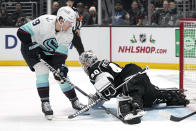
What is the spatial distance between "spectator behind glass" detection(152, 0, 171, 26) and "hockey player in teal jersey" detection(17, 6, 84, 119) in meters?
4.44

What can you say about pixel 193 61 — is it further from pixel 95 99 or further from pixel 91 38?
pixel 91 38

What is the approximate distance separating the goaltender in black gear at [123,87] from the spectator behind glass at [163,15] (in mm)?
4114

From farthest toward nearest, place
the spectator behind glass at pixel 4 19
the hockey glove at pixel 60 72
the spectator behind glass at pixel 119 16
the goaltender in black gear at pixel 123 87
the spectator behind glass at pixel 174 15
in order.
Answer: the spectator behind glass at pixel 4 19 < the spectator behind glass at pixel 119 16 < the spectator behind glass at pixel 174 15 < the hockey glove at pixel 60 72 < the goaltender in black gear at pixel 123 87

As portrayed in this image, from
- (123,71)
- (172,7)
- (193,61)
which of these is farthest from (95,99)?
(172,7)

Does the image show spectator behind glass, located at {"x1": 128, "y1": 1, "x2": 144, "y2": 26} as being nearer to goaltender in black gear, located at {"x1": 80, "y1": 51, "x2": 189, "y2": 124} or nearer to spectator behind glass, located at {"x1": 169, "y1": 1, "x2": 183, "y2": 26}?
spectator behind glass, located at {"x1": 169, "y1": 1, "x2": 183, "y2": 26}

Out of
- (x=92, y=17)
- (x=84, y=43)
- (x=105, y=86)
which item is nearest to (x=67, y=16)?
(x=105, y=86)

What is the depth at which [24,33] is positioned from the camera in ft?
13.1

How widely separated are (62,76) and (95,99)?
0.37 metres

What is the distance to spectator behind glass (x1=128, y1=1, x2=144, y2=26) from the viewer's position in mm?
8633

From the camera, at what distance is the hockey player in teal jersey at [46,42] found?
13.0 ft

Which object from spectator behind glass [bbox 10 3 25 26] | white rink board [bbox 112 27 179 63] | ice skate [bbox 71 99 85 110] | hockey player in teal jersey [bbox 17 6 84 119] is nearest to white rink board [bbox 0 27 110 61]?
white rink board [bbox 112 27 179 63]

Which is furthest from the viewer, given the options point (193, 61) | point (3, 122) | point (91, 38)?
point (91, 38)

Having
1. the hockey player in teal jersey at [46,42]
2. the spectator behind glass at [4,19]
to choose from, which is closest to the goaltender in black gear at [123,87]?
the hockey player in teal jersey at [46,42]

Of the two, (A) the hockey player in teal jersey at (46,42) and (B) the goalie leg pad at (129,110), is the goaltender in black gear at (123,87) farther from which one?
(A) the hockey player in teal jersey at (46,42)
